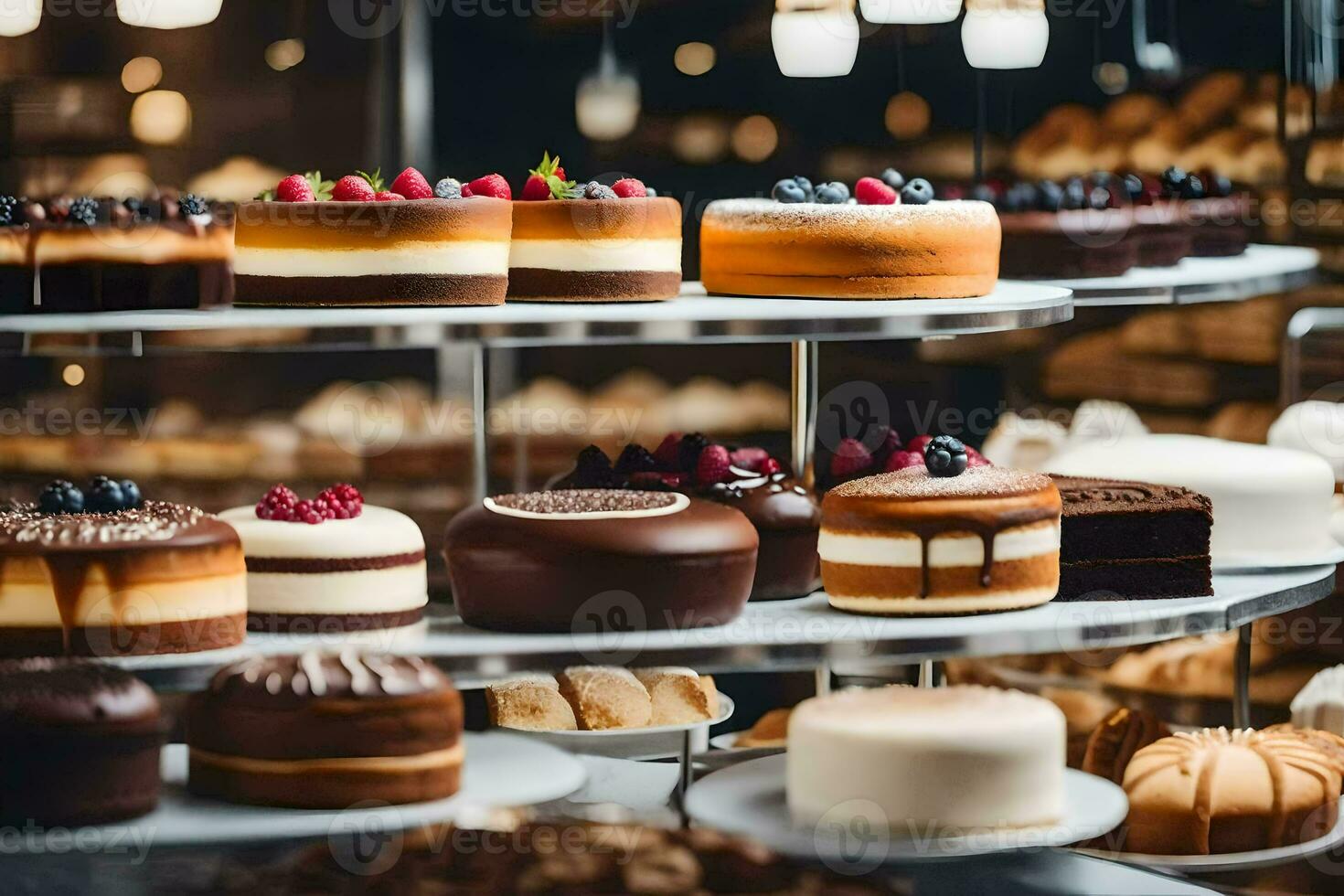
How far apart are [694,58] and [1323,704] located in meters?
2.35

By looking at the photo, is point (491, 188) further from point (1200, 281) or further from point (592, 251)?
point (1200, 281)

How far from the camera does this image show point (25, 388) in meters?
4.82

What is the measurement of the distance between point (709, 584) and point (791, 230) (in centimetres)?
57

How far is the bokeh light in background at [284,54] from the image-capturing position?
15.8 ft

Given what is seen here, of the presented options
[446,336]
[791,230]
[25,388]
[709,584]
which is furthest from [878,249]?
[25,388]

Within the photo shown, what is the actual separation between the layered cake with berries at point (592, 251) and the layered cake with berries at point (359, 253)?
0.51 feet

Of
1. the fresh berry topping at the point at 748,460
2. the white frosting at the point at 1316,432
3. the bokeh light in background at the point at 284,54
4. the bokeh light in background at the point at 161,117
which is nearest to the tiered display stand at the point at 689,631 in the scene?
the fresh berry topping at the point at 748,460

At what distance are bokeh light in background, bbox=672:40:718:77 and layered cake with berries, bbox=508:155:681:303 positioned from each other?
2330 millimetres

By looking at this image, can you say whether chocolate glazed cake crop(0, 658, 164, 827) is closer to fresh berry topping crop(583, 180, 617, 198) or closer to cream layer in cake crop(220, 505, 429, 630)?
cream layer in cake crop(220, 505, 429, 630)

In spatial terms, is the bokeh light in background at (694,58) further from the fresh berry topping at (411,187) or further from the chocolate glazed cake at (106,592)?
the chocolate glazed cake at (106,592)

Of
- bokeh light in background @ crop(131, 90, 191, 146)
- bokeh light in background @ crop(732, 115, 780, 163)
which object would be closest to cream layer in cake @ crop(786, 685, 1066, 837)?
bokeh light in background @ crop(732, 115, 780, 163)

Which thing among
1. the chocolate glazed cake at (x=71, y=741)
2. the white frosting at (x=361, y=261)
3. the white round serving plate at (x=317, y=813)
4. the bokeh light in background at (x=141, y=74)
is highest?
the bokeh light in background at (x=141, y=74)

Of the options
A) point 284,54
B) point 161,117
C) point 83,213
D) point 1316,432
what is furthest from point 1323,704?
point 161,117

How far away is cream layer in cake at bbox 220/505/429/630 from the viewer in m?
2.83
